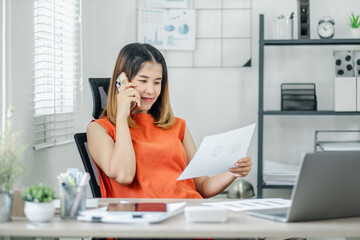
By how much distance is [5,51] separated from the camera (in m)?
1.81

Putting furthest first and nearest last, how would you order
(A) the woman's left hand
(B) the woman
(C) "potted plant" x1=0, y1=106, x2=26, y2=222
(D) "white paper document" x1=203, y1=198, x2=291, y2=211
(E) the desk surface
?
(B) the woman < (A) the woman's left hand < (D) "white paper document" x1=203, y1=198, x2=291, y2=211 < (C) "potted plant" x1=0, y1=106, x2=26, y2=222 < (E) the desk surface

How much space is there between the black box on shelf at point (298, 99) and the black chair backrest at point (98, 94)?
1263 millimetres

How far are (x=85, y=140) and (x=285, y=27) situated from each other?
1.63m

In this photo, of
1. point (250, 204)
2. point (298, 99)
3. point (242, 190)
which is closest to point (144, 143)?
point (250, 204)

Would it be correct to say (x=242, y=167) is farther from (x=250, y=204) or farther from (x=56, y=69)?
(x=56, y=69)

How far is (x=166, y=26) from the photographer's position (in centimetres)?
323

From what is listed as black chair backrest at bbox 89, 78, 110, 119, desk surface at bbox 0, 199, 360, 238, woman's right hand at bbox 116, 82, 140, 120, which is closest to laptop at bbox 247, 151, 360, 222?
desk surface at bbox 0, 199, 360, 238

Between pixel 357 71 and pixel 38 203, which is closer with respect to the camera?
pixel 38 203

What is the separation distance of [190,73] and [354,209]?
2.11 meters

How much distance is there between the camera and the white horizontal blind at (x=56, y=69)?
2125mm

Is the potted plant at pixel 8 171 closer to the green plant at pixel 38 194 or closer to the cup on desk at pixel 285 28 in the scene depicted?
the green plant at pixel 38 194

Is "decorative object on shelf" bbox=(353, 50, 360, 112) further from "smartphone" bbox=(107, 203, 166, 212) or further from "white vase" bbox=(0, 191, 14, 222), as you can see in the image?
"white vase" bbox=(0, 191, 14, 222)

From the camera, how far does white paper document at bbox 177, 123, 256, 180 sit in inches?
55.0

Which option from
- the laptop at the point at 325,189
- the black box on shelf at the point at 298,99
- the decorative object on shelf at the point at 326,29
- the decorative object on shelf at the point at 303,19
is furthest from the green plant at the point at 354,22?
the laptop at the point at 325,189
